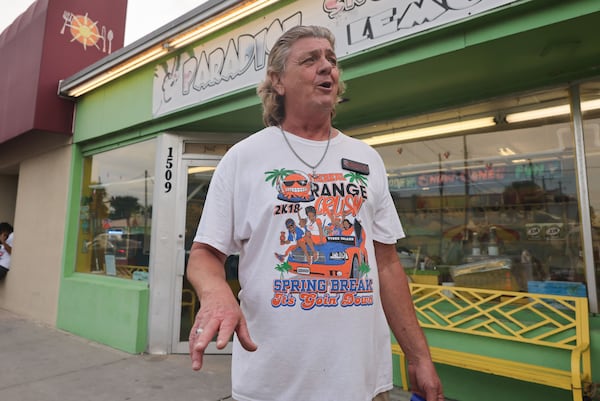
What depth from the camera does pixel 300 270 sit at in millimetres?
1242

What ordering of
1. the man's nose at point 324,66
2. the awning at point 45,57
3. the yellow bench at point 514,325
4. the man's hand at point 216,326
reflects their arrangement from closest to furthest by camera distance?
1. the man's hand at point 216,326
2. the man's nose at point 324,66
3. the yellow bench at point 514,325
4. the awning at point 45,57

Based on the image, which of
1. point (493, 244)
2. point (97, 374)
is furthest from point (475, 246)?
point (97, 374)

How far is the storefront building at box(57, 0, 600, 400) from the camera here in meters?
3.28

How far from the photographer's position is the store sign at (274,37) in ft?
10.4

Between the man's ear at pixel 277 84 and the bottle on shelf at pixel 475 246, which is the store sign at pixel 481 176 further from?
the man's ear at pixel 277 84

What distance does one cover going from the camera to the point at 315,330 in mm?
1215

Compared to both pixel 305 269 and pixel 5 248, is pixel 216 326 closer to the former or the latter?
pixel 305 269

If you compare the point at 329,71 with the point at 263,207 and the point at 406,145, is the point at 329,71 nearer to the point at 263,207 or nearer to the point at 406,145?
the point at 263,207

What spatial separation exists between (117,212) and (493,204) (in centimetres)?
502

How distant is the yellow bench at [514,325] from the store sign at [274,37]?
2.30 meters

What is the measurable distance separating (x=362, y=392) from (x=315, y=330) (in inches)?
9.4

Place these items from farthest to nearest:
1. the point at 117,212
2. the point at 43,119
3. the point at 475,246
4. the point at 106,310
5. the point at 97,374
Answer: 1. the point at 43,119
2. the point at 117,212
3. the point at 106,310
4. the point at 97,374
5. the point at 475,246

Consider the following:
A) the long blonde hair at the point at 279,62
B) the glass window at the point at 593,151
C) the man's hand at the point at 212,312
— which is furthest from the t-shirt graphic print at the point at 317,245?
the glass window at the point at 593,151

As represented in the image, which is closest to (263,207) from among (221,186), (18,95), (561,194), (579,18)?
(221,186)
